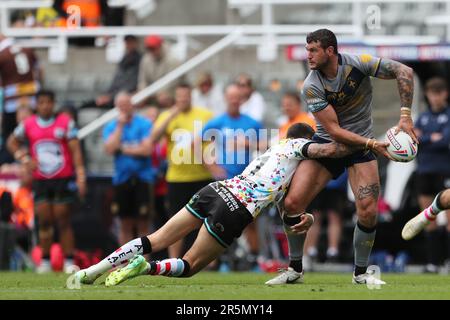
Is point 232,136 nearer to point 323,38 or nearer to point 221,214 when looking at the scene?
point 323,38

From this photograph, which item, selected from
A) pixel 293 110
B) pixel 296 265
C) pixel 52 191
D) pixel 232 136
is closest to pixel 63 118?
pixel 52 191

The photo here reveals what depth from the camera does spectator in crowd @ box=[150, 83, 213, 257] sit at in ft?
53.2

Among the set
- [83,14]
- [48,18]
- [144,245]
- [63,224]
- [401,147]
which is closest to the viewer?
[144,245]

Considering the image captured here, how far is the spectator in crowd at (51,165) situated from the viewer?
16562 mm

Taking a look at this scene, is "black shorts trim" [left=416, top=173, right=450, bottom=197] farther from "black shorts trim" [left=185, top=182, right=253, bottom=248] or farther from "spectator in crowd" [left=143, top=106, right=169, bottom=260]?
"black shorts trim" [left=185, top=182, right=253, bottom=248]

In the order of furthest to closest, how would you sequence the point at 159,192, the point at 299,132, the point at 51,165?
the point at 159,192, the point at 51,165, the point at 299,132

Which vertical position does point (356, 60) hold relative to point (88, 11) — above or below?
below

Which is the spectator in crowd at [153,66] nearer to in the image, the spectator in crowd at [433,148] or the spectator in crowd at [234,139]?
the spectator in crowd at [234,139]

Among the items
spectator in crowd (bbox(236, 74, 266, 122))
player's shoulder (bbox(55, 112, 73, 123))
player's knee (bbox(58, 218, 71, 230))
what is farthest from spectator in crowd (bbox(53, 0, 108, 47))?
player's knee (bbox(58, 218, 71, 230))

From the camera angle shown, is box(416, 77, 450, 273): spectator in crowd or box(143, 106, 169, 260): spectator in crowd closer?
box(416, 77, 450, 273): spectator in crowd

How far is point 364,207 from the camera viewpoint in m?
11.3

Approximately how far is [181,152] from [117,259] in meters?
5.74

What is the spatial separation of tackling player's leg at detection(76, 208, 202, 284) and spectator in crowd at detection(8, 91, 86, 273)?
19.0 ft
